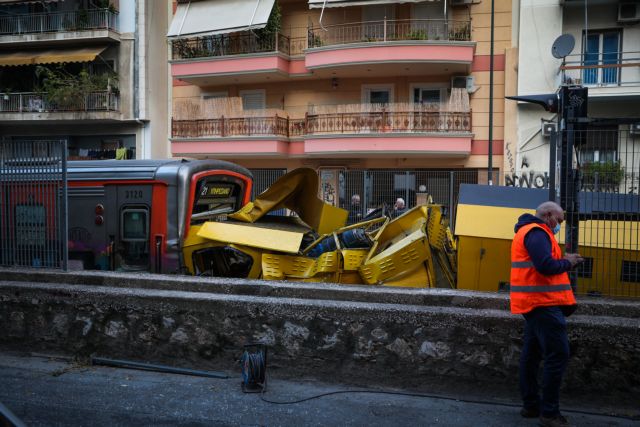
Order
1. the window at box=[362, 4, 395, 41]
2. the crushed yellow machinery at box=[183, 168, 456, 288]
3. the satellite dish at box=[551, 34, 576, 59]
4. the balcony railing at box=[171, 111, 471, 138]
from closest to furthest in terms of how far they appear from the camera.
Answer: the crushed yellow machinery at box=[183, 168, 456, 288]
the satellite dish at box=[551, 34, 576, 59]
the balcony railing at box=[171, 111, 471, 138]
the window at box=[362, 4, 395, 41]

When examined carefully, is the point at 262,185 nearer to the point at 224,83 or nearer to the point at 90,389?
the point at 224,83

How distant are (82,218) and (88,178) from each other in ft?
1.87

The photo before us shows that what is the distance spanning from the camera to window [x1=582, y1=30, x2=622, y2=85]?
62.4 ft

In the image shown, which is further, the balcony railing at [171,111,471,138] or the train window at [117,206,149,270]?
the balcony railing at [171,111,471,138]

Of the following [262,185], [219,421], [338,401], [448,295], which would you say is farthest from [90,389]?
[262,185]

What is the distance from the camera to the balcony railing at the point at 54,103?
78.4ft

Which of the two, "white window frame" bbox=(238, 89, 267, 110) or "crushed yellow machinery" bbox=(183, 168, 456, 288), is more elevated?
"white window frame" bbox=(238, 89, 267, 110)

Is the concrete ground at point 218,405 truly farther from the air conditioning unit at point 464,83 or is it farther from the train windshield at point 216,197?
the air conditioning unit at point 464,83

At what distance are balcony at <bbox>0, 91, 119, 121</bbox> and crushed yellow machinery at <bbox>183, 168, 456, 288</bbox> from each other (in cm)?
1798

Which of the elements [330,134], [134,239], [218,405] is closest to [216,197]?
[134,239]

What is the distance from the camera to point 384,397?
4828mm

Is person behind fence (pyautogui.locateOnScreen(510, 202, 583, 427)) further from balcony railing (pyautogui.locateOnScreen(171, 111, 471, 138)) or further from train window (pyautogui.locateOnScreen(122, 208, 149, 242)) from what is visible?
balcony railing (pyautogui.locateOnScreen(171, 111, 471, 138))

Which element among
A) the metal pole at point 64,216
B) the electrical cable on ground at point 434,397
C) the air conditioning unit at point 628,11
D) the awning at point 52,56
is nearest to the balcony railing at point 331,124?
the awning at point 52,56

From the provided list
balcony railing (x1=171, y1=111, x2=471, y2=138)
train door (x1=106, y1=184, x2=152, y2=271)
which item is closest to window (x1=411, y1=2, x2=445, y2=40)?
balcony railing (x1=171, y1=111, x2=471, y2=138)
